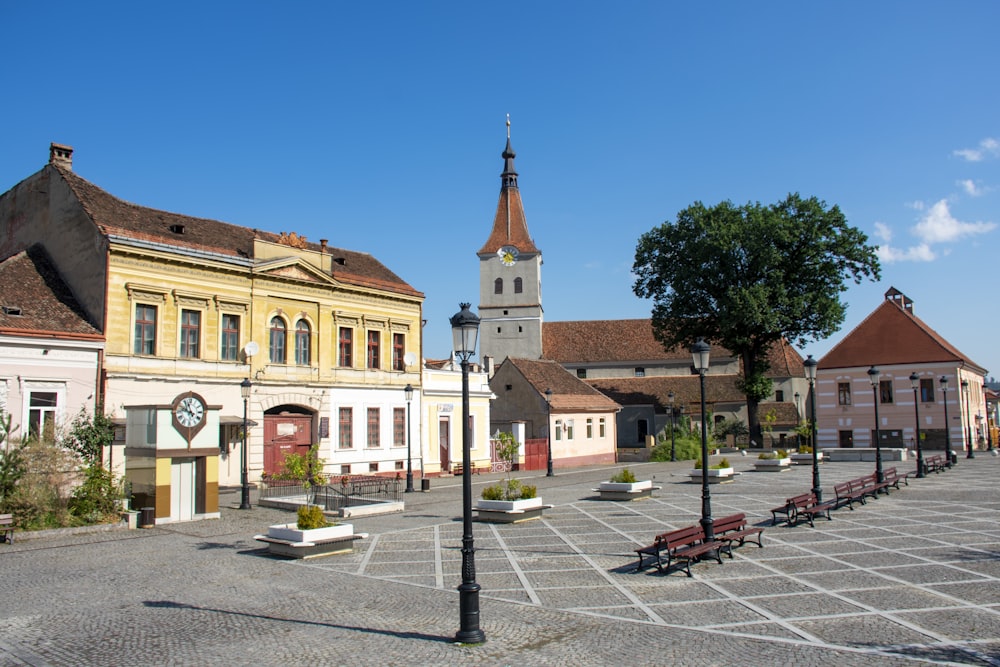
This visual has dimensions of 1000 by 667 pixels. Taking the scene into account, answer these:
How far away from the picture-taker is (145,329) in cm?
2723

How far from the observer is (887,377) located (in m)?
52.8

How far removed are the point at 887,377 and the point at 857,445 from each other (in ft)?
16.9

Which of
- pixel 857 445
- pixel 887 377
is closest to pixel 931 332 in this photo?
pixel 887 377

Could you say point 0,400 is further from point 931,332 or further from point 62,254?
point 931,332

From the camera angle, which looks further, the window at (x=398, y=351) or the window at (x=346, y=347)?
the window at (x=398, y=351)

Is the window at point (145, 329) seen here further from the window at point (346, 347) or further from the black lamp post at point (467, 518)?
the black lamp post at point (467, 518)

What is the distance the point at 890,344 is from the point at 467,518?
51771mm

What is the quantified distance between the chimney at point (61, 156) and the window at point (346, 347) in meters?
12.5

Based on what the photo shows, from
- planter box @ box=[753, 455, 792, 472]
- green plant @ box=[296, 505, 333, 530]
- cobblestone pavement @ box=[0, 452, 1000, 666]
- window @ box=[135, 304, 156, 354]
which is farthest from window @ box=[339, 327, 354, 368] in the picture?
planter box @ box=[753, 455, 792, 472]

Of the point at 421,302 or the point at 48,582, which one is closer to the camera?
the point at 48,582

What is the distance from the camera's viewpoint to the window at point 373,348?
3544cm

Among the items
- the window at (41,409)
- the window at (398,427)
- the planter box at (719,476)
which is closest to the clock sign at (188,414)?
the window at (41,409)

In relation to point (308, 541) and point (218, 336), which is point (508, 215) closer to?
point (218, 336)

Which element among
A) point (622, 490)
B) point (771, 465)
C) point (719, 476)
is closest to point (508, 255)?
point (771, 465)
